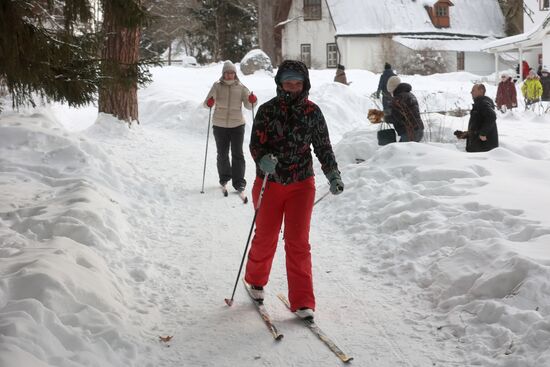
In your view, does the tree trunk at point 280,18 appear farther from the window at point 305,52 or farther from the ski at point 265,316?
the ski at point 265,316

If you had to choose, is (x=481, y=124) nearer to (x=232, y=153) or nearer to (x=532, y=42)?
(x=232, y=153)

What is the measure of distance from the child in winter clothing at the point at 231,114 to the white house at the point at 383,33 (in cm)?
3143

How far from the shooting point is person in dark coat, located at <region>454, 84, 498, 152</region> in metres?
9.45

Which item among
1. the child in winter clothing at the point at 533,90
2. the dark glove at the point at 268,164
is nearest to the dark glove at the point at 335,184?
the dark glove at the point at 268,164

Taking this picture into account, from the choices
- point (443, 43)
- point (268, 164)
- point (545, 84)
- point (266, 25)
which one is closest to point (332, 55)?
point (443, 43)

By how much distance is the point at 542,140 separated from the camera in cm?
1295

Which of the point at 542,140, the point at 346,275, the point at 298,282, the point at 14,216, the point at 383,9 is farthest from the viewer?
the point at 383,9

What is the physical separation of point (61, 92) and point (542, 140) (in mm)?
10538

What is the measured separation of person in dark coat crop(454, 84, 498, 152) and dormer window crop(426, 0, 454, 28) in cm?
3600

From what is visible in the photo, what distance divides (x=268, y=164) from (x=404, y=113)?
21.8 ft

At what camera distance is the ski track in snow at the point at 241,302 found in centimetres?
430

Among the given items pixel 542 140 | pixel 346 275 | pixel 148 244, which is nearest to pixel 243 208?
pixel 148 244

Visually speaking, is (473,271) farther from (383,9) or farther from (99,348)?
(383,9)

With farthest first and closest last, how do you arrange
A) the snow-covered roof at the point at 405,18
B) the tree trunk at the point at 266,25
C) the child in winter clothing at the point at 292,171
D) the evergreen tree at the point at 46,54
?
the snow-covered roof at the point at 405,18, the tree trunk at the point at 266,25, the child in winter clothing at the point at 292,171, the evergreen tree at the point at 46,54
